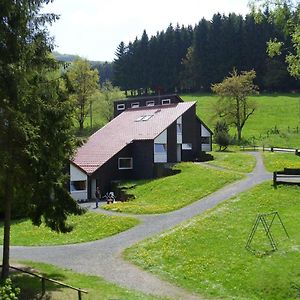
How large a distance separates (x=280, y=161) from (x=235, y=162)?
4.31 m

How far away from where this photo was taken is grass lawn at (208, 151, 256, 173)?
147 ft

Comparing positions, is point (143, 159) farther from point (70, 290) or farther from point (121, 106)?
point (70, 290)

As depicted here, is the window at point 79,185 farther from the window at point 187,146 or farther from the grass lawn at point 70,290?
the grass lawn at point 70,290

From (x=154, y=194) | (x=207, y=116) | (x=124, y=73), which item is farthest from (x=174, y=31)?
(x=154, y=194)

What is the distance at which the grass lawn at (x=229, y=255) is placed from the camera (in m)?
20.2

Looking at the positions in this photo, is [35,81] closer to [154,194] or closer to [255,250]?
[255,250]

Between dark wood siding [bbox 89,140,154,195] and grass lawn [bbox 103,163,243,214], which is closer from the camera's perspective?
grass lawn [bbox 103,163,243,214]

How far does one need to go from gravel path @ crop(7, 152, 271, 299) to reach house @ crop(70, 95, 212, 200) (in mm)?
7627

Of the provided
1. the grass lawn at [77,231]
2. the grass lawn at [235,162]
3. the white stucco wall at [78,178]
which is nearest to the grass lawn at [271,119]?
the grass lawn at [235,162]

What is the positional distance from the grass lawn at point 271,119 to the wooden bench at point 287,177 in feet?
90.7

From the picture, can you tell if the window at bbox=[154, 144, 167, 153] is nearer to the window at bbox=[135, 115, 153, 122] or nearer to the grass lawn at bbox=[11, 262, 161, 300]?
the window at bbox=[135, 115, 153, 122]

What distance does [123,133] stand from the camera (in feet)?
164

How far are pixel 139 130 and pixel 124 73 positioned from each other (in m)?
69.9

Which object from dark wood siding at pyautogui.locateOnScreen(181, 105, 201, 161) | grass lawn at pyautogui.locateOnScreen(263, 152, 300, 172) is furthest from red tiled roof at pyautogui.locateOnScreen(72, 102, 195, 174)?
grass lawn at pyautogui.locateOnScreen(263, 152, 300, 172)
